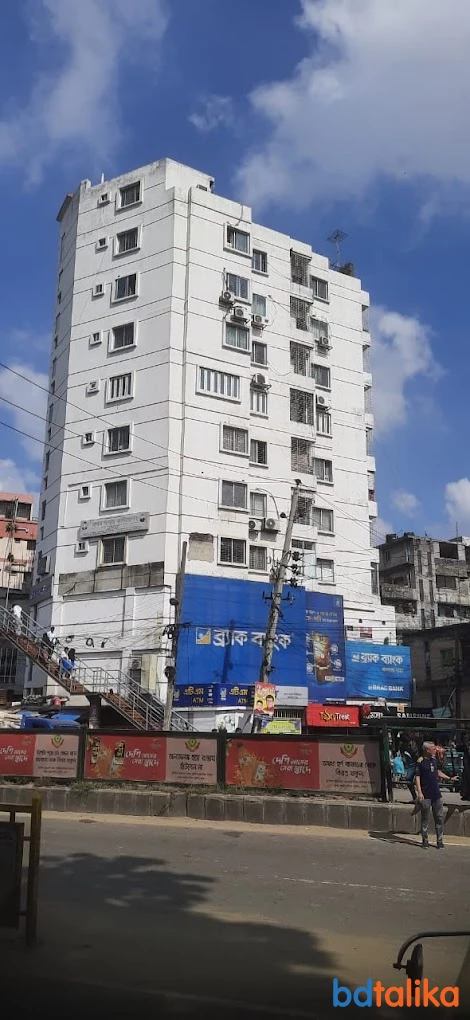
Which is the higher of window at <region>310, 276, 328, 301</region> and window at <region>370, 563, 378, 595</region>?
window at <region>310, 276, 328, 301</region>

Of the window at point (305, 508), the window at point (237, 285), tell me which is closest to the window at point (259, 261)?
the window at point (237, 285)

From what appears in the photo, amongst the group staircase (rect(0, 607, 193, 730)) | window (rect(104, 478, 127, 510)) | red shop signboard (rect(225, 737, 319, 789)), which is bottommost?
red shop signboard (rect(225, 737, 319, 789))

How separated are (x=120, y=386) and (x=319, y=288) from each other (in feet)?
48.9

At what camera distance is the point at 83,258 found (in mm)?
43156

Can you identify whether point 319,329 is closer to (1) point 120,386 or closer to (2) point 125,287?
(2) point 125,287

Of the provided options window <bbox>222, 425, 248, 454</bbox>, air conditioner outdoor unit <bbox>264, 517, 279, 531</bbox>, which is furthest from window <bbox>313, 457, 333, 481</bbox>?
window <bbox>222, 425, 248, 454</bbox>

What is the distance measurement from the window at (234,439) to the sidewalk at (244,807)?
25.2 metres

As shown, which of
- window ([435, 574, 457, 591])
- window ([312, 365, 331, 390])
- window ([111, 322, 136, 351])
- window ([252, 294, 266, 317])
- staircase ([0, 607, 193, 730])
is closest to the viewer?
staircase ([0, 607, 193, 730])

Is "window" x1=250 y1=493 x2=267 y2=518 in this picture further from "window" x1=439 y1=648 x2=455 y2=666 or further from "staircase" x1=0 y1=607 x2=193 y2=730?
"window" x1=439 y1=648 x2=455 y2=666

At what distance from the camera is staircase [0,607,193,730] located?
3173cm

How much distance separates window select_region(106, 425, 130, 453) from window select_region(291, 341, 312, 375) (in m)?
10.9

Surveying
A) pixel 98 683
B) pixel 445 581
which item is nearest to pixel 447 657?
pixel 445 581

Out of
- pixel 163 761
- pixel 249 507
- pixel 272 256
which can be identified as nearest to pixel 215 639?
pixel 249 507

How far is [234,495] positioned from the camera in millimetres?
39156
